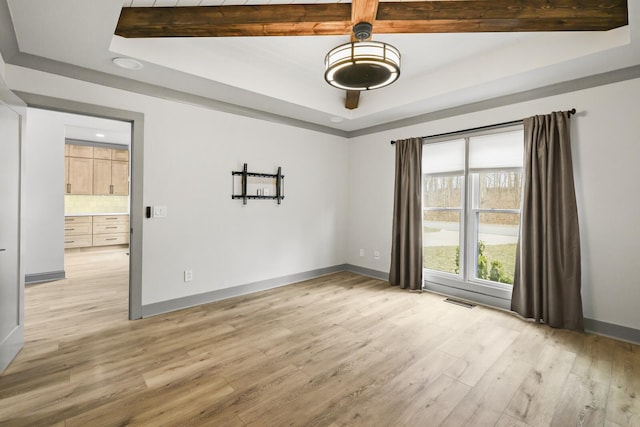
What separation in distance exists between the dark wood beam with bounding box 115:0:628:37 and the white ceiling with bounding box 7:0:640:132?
0.10 m

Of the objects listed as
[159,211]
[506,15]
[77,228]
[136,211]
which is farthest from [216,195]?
[77,228]

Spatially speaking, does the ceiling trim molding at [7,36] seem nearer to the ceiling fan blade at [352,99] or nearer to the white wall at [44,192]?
Result: the white wall at [44,192]

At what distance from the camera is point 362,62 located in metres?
2.43

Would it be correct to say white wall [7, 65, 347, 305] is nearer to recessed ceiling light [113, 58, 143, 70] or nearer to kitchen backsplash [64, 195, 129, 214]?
recessed ceiling light [113, 58, 143, 70]

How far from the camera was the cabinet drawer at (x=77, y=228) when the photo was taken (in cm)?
711

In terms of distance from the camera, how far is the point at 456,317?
134 inches

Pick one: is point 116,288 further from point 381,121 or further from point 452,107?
point 452,107

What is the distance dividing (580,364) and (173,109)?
467cm

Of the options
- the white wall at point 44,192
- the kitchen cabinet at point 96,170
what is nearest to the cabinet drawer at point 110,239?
the kitchen cabinet at point 96,170

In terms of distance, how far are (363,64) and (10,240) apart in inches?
125

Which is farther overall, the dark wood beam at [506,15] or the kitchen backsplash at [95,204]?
the kitchen backsplash at [95,204]

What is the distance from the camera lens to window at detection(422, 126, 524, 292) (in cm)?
371

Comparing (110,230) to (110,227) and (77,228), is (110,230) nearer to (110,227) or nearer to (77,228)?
(110,227)

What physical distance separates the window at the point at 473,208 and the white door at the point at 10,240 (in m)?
4.54
